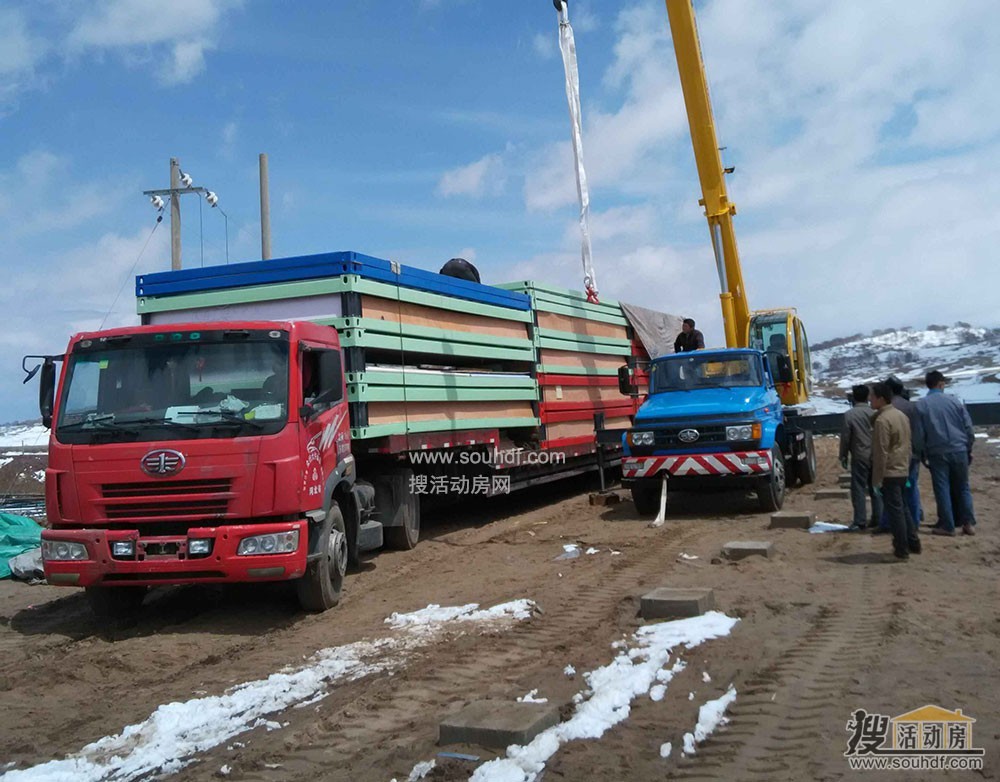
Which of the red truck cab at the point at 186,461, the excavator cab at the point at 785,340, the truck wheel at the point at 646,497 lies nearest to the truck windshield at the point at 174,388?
the red truck cab at the point at 186,461

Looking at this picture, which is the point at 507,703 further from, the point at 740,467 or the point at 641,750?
the point at 740,467

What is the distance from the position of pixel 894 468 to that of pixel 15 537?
9.68 meters

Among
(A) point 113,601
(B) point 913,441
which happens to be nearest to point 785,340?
(B) point 913,441

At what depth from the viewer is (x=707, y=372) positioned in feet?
41.5

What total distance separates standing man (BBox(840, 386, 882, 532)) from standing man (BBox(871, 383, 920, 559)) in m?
1.45

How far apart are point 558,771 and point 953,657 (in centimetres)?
267

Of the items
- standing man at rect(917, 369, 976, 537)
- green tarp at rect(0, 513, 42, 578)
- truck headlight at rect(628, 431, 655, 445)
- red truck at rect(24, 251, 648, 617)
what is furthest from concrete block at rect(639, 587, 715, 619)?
green tarp at rect(0, 513, 42, 578)

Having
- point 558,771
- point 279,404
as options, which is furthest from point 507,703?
point 279,404

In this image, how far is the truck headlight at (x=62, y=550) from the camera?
6629 mm

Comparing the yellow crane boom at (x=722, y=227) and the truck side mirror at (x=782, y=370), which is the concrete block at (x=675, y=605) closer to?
the truck side mirror at (x=782, y=370)

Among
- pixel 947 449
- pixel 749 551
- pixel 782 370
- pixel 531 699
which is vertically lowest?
pixel 531 699

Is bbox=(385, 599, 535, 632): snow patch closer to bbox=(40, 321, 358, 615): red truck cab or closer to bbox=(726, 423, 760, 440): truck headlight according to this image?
bbox=(40, 321, 358, 615): red truck cab

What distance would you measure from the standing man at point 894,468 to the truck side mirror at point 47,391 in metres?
6.99

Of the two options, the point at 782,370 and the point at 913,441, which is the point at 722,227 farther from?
the point at 913,441
